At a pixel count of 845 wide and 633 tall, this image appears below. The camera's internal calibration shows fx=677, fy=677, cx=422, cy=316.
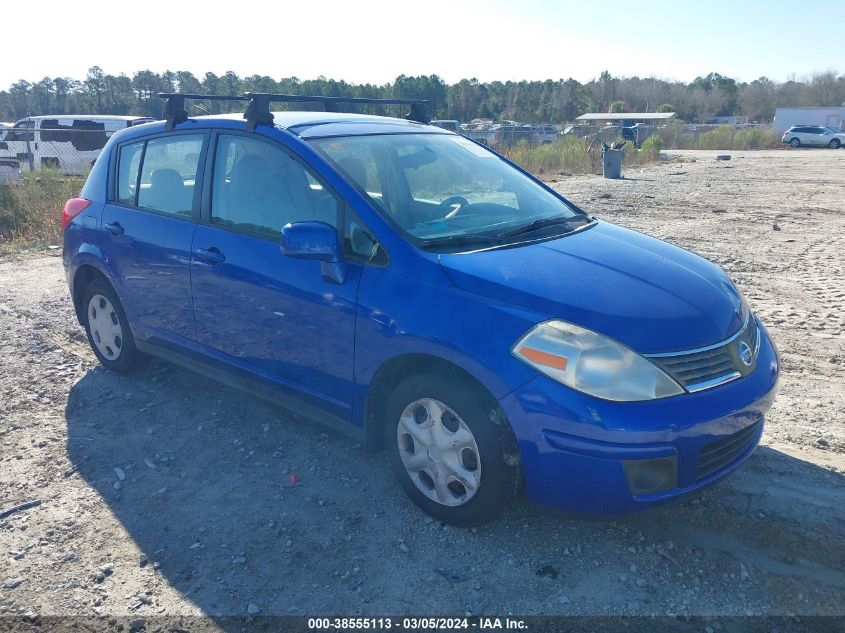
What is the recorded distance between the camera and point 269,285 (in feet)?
11.6

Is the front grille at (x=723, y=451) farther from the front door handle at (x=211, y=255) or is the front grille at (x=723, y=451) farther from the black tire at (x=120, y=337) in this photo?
the black tire at (x=120, y=337)

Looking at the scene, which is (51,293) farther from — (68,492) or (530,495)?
(530,495)

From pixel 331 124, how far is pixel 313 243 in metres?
1.09

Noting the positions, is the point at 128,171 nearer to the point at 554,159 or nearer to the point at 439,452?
the point at 439,452

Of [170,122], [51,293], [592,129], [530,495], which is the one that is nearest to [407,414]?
[530,495]

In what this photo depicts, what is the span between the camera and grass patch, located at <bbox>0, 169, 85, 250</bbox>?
34.1ft

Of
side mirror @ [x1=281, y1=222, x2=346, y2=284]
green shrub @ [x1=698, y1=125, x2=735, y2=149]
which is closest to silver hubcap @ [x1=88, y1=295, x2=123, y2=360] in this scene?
side mirror @ [x1=281, y1=222, x2=346, y2=284]

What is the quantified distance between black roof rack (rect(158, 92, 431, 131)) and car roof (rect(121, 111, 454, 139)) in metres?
0.10

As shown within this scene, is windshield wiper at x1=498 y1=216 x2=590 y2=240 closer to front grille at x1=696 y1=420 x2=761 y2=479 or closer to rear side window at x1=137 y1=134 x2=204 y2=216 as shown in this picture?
front grille at x1=696 y1=420 x2=761 y2=479

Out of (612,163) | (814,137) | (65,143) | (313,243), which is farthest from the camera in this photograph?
(814,137)

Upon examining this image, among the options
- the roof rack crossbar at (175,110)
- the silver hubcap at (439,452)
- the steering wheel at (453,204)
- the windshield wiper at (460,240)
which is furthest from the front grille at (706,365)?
the roof rack crossbar at (175,110)

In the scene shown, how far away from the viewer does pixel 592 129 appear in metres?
35.1

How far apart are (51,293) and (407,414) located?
5.75 metres

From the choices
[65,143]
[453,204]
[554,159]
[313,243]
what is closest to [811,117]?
[554,159]
